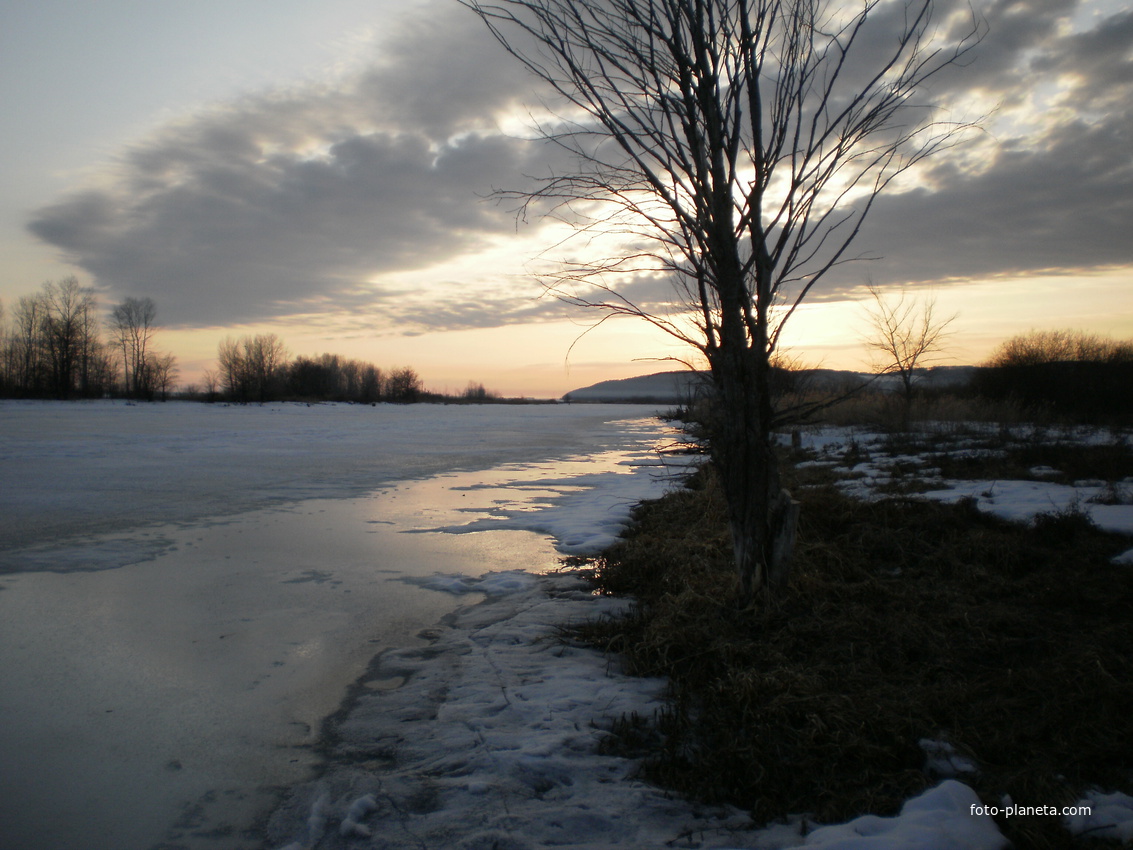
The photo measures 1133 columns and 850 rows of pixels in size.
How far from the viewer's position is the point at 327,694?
11.7 feet

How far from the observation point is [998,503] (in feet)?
22.7

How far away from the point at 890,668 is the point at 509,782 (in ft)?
7.62

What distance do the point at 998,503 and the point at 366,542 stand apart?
733 cm

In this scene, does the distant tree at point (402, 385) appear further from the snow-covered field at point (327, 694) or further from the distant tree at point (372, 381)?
the snow-covered field at point (327, 694)

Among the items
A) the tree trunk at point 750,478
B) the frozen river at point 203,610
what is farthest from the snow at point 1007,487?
the frozen river at point 203,610

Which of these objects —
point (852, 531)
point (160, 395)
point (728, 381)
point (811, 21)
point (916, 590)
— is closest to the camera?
point (811, 21)

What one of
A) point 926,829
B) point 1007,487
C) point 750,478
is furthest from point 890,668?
point 1007,487

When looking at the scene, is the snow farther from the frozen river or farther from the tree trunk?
the frozen river

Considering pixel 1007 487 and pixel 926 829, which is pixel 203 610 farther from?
pixel 1007 487

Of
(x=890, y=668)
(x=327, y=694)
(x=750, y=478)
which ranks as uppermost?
(x=750, y=478)

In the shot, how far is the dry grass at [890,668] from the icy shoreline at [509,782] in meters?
0.15

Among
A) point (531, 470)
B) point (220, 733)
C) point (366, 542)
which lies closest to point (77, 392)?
point (531, 470)

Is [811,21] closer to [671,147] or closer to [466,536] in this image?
[671,147]

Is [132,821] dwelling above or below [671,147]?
below
